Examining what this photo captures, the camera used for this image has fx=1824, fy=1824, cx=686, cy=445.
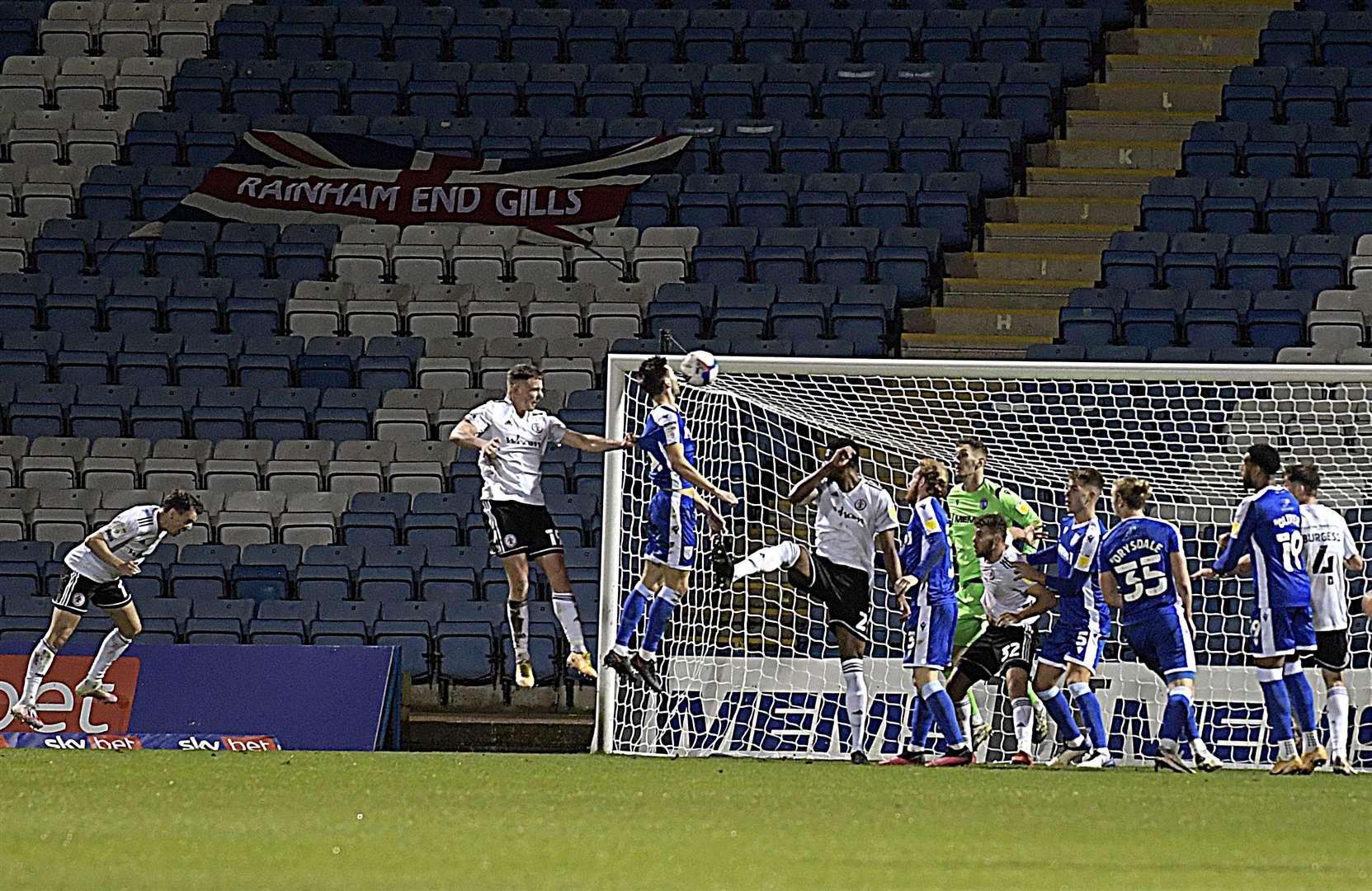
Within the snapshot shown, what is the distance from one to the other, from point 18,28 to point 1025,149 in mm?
11724

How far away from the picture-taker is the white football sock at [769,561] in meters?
10.2

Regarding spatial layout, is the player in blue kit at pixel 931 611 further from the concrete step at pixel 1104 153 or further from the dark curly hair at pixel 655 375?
the concrete step at pixel 1104 153

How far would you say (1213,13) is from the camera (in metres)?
20.6

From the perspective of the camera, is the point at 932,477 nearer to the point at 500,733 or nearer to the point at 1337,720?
the point at 1337,720

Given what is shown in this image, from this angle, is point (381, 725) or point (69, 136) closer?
point (381, 725)

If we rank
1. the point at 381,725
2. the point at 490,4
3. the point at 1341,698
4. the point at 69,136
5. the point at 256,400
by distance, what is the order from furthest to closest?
the point at 490,4 < the point at 69,136 < the point at 256,400 < the point at 381,725 < the point at 1341,698

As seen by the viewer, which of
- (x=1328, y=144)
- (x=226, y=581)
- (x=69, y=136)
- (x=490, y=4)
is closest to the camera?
(x=226, y=581)

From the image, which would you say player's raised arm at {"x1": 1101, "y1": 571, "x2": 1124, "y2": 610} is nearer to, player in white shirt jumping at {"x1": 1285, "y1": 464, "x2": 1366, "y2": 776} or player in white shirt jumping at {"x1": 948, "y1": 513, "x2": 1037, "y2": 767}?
player in white shirt jumping at {"x1": 948, "y1": 513, "x2": 1037, "y2": 767}

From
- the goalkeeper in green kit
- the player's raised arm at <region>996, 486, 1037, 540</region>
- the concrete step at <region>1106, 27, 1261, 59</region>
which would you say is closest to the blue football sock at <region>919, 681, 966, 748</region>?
the goalkeeper in green kit

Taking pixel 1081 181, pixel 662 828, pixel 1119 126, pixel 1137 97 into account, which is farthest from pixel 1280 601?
pixel 1137 97

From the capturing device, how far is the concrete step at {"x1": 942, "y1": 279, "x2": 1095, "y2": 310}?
59.7ft

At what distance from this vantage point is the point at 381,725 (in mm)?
12820

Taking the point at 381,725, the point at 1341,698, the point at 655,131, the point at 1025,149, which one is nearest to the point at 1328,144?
the point at 1025,149

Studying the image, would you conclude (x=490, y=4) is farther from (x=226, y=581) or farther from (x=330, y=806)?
(x=330, y=806)
